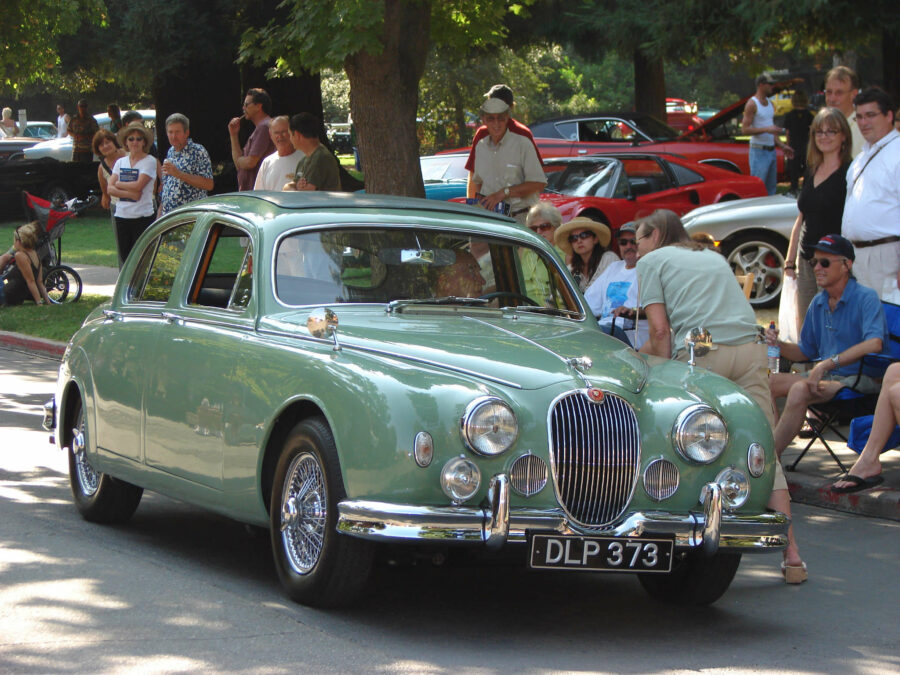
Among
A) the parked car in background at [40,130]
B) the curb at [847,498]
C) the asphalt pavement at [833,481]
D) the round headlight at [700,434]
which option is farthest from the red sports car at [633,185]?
the parked car in background at [40,130]

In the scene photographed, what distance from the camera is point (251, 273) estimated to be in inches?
274

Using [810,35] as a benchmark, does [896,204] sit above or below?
below

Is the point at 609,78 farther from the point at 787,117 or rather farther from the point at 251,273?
the point at 251,273

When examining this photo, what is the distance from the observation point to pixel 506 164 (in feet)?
41.1

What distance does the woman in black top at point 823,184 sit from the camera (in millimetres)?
9914

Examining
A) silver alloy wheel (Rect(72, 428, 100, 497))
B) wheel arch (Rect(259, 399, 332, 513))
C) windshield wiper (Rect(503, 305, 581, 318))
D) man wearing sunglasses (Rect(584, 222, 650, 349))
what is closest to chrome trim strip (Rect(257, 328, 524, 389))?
wheel arch (Rect(259, 399, 332, 513))

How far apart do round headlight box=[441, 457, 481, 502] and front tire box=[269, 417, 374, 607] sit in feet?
1.50

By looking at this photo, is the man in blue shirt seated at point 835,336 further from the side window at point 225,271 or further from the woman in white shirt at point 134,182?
the woman in white shirt at point 134,182

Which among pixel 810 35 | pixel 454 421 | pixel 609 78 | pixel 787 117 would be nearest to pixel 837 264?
pixel 454 421

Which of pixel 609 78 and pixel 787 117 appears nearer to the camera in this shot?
pixel 787 117

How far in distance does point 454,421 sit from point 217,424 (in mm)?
1513

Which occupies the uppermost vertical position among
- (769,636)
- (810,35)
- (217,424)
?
(810,35)

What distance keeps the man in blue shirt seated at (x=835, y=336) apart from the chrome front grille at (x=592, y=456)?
10.4ft

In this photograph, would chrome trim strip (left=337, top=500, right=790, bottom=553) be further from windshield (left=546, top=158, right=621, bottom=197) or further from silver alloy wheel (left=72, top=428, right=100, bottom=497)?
windshield (left=546, top=158, right=621, bottom=197)
